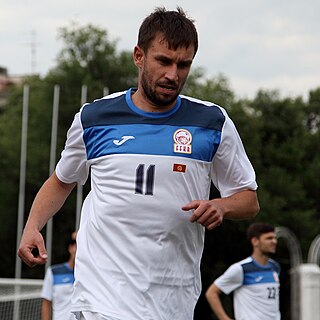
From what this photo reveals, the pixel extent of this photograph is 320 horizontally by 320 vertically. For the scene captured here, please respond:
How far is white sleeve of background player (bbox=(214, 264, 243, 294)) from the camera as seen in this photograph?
12344 mm

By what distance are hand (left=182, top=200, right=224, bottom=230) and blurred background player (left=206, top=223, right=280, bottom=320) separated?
753 cm

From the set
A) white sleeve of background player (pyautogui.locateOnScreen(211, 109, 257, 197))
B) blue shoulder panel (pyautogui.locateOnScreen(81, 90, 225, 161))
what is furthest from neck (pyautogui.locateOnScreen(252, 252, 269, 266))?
blue shoulder panel (pyautogui.locateOnScreen(81, 90, 225, 161))

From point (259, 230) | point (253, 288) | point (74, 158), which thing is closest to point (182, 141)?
point (74, 158)

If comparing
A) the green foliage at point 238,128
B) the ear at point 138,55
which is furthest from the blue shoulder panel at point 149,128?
the green foliage at point 238,128

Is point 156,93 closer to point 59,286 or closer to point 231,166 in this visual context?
point 231,166

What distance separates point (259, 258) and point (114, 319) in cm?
790

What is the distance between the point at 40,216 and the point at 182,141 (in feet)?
2.93

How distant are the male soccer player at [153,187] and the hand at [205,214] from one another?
5cm

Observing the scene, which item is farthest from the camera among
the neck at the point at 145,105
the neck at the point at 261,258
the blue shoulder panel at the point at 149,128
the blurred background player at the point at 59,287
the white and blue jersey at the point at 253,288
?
the blurred background player at the point at 59,287

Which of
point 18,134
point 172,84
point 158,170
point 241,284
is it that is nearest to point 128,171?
point 158,170

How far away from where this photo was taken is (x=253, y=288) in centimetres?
1215

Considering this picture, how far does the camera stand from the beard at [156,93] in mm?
4855

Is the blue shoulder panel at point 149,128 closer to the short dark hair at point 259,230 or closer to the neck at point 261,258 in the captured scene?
the neck at point 261,258

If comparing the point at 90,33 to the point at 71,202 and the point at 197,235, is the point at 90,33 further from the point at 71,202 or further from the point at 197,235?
the point at 197,235
